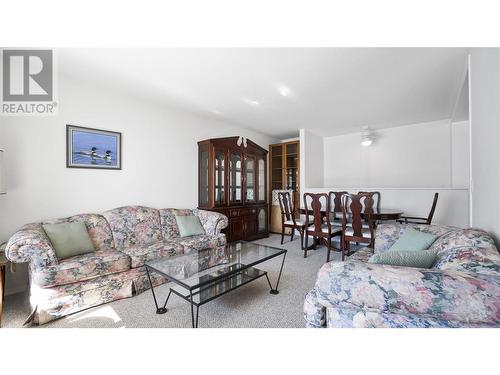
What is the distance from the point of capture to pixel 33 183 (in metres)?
2.29

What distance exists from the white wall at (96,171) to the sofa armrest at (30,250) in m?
0.69

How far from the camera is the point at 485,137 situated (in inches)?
59.7

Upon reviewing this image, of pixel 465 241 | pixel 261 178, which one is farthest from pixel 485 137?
pixel 261 178

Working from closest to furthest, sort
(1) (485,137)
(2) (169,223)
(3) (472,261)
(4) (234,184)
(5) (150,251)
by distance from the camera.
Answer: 1. (3) (472,261)
2. (1) (485,137)
3. (5) (150,251)
4. (2) (169,223)
5. (4) (234,184)

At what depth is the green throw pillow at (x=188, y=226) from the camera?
119 inches

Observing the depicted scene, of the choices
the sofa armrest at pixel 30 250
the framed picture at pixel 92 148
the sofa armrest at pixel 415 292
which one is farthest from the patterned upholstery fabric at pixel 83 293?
the sofa armrest at pixel 415 292

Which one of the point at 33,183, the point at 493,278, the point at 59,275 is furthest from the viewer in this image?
the point at 33,183

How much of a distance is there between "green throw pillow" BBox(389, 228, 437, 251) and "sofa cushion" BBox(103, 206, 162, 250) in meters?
2.65

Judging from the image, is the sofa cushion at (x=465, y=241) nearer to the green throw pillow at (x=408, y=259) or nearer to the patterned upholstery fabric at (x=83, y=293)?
the green throw pillow at (x=408, y=259)

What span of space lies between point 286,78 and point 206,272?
2.27 meters

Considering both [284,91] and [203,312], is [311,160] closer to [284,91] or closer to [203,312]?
[284,91]

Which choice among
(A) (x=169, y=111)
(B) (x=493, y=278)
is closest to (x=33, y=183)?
(A) (x=169, y=111)
